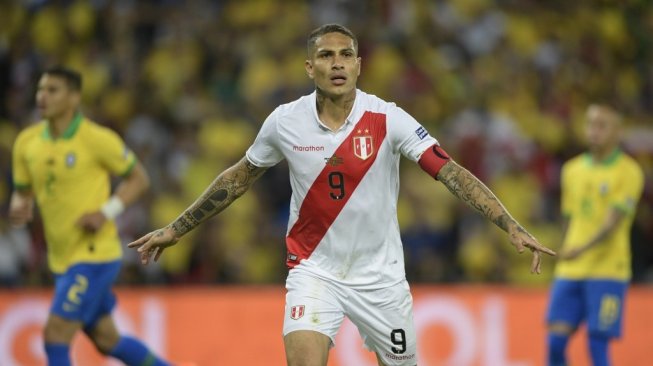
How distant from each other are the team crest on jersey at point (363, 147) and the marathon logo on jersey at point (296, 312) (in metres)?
0.90

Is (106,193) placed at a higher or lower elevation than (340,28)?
lower

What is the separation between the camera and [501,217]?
621 centimetres

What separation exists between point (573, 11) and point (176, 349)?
844cm

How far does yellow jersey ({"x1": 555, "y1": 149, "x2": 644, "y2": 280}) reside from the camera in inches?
388

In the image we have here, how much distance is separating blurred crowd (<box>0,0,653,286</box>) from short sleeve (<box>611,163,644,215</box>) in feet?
11.2

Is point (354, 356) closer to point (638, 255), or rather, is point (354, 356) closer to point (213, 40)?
point (638, 255)

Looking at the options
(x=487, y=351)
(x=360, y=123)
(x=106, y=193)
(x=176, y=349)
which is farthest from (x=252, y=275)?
(x=360, y=123)

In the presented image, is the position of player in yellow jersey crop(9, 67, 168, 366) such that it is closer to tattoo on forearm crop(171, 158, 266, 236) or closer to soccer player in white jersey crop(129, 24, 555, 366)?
tattoo on forearm crop(171, 158, 266, 236)

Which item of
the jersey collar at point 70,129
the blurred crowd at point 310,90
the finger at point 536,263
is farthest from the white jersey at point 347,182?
the blurred crowd at point 310,90

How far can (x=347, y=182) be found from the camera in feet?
21.5

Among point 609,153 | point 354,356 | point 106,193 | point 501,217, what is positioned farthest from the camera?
point 354,356

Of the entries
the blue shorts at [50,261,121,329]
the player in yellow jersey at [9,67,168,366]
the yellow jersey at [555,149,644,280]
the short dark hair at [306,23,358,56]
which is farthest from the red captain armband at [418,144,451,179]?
the yellow jersey at [555,149,644,280]

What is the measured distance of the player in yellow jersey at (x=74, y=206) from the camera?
8625 millimetres

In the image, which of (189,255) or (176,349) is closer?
(176,349)
